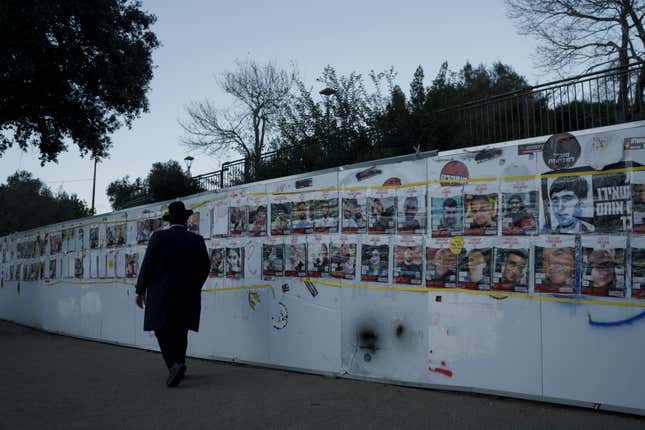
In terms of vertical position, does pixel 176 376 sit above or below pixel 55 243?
below

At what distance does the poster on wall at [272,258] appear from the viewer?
7035 millimetres

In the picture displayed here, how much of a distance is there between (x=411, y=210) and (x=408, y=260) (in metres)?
0.47

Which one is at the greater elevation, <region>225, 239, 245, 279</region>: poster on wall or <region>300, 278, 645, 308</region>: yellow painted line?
<region>225, 239, 245, 279</region>: poster on wall

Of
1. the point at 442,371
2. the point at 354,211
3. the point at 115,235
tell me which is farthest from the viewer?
the point at 115,235

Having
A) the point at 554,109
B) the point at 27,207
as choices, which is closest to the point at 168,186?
the point at 554,109

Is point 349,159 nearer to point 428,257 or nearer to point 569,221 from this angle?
point 428,257

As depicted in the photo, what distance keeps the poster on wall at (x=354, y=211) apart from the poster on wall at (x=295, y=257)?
2.10 feet

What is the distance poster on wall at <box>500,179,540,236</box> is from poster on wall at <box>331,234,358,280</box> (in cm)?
166

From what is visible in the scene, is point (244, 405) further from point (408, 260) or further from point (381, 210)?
point (381, 210)

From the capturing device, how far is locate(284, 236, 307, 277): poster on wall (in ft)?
22.2

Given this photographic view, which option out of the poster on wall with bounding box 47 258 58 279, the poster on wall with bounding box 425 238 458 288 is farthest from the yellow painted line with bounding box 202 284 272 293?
the poster on wall with bounding box 47 258 58 279

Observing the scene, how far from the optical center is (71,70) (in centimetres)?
1723

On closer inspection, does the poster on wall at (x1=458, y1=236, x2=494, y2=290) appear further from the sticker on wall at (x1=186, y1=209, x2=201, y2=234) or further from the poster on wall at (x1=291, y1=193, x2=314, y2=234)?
the sticker on wall at (x1=186, y1=209, x2=201, y2=234)

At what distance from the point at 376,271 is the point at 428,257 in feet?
2.08
